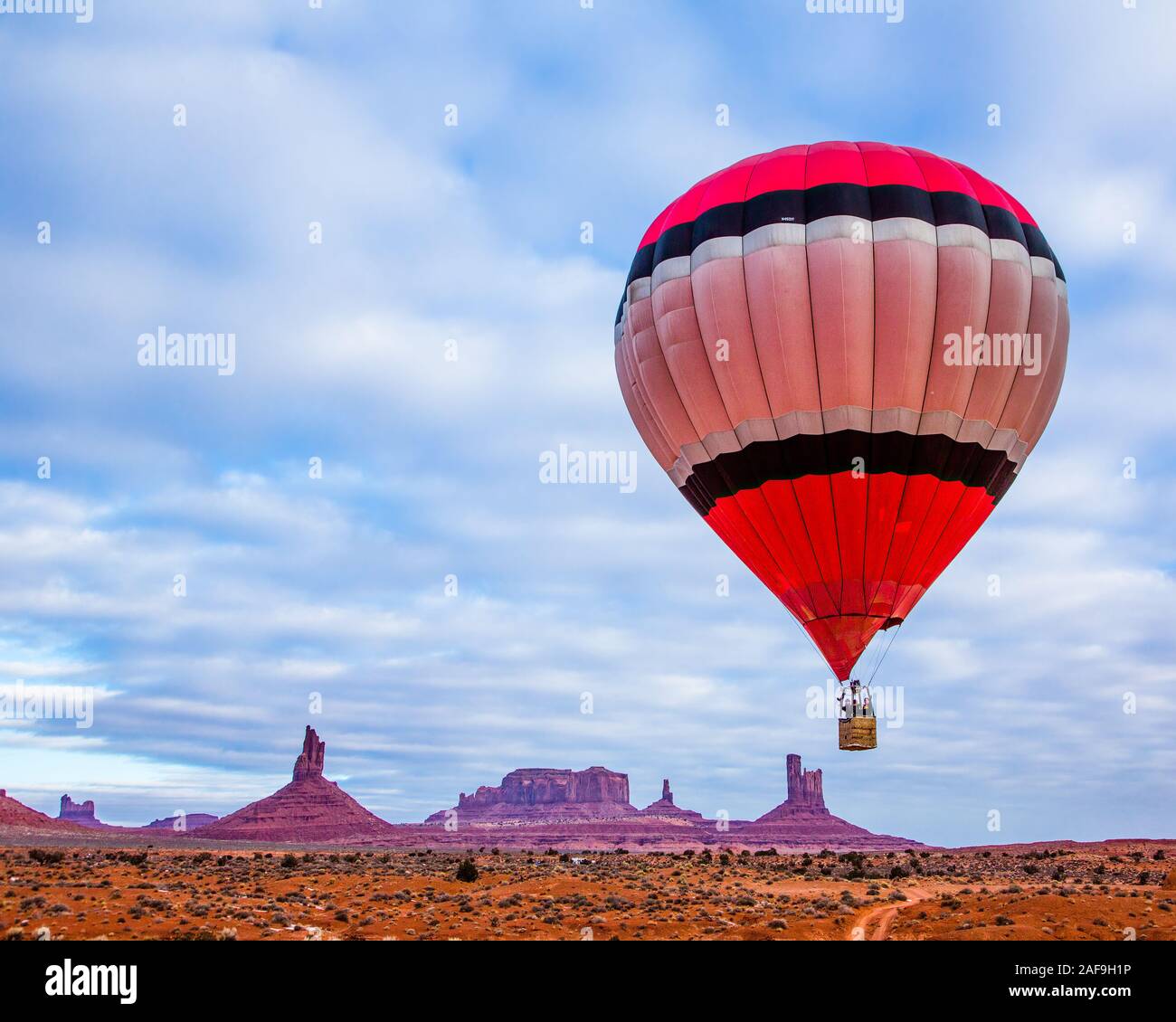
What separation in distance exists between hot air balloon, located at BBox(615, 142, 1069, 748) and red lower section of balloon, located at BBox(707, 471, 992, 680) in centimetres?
5

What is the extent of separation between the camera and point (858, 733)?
23.7 m

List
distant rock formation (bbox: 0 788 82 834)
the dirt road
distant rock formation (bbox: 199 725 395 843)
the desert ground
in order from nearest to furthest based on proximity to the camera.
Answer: the desert ground → the dirt road → distant rock formation (bbox: 0 788 82 834) → distant rock formation (bbox: 199 725 395 843)

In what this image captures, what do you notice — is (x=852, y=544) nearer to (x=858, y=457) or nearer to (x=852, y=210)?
(x=858, y=457)

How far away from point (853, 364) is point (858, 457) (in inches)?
83.8

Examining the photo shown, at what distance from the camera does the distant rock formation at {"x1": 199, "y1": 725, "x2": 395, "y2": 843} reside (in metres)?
172

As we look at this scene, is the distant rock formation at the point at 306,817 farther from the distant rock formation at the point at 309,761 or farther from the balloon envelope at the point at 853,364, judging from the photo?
the balloon envelope at the point at 853,364

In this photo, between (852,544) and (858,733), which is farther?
(852,544)

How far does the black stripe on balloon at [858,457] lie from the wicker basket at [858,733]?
18.6 feet

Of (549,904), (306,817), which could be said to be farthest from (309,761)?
(549,904)

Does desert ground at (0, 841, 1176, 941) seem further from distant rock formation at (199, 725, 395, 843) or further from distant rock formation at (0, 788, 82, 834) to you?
distant rock formation at (199, 725, 395, 843)

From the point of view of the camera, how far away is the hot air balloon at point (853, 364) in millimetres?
24297

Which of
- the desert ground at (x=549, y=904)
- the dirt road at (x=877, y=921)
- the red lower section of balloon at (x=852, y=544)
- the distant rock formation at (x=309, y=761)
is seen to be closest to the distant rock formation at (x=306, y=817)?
the distant rock formation at (x=309, y=761)

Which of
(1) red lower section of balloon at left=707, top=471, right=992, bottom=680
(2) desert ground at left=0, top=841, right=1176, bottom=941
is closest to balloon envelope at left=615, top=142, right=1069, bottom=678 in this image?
(1) red lower section of balloon at left=707, top=471, right=992, bottom=680

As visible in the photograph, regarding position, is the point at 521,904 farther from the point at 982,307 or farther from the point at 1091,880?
the point at 1091,880
